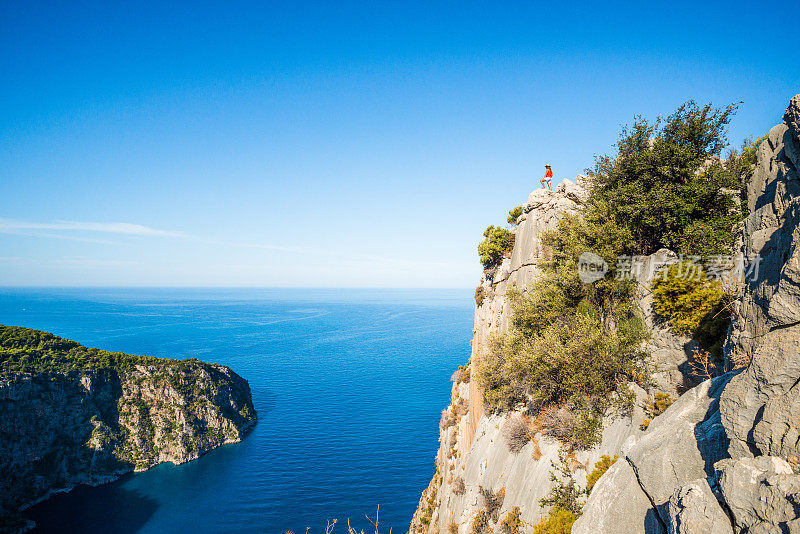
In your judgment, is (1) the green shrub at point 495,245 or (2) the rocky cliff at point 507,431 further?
(1) the green shrub at point 495,245

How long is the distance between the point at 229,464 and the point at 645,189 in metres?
86.9

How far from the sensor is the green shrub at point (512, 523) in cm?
1533

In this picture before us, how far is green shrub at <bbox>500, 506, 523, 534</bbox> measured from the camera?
15328 mm

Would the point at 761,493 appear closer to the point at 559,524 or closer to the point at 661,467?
the point at 661,467

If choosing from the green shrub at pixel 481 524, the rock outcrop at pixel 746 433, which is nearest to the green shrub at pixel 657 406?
the rock outcrop at pixel 746 433

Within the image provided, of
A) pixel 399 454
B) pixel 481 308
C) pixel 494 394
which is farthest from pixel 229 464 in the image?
pixel 494 394

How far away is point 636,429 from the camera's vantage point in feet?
42.8

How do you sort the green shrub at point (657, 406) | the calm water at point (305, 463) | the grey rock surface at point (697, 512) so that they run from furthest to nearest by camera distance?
the calm water at point (305, 463)
the green shrub at point (657, 406)
the grey rock surface at point (697, 512)

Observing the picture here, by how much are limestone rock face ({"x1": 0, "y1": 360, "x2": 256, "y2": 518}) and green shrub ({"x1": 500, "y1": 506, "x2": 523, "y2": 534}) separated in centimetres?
7983

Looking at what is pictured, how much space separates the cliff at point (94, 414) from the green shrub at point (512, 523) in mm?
77367

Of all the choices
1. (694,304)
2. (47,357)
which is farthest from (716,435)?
(47,357)

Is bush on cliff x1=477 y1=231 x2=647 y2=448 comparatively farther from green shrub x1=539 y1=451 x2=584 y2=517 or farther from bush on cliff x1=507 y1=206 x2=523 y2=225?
bush on cliff x1=507 y1=206 x2=523 y2=225

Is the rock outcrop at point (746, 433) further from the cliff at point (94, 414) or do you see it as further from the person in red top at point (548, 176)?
the cliff at point (94, 414)

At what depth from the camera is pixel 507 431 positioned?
19.2m
